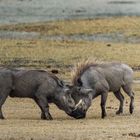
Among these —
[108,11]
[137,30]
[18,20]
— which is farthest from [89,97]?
[108,11]

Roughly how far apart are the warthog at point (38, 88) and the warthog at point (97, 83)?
0.82 ft

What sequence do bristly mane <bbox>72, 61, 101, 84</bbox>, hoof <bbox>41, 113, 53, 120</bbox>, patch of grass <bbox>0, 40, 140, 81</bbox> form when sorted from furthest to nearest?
patch of grass <bbox>0, 40, 140, 81</bbox> < bristly mane <bbox>72, 61, 101, 84</bbox> < hoof <bbox>41, 113, 53, 120</bbox>

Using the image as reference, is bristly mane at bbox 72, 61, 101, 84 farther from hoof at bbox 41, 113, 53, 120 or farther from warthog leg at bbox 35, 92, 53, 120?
hoof at bbox 41, 113, 53, 120

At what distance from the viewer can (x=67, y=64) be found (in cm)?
3142

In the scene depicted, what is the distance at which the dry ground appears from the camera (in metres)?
17.6

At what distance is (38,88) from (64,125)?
2009 mm

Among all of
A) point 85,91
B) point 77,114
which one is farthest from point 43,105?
point 85,91

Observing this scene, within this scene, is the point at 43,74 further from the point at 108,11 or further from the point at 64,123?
the point at 108,11

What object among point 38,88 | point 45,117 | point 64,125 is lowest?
point 45,117

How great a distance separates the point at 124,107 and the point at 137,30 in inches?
775

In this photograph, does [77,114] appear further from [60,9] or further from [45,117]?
[60,9]

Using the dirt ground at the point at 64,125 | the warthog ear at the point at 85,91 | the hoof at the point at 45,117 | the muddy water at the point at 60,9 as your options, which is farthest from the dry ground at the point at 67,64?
the muddy water at the point at 60,9

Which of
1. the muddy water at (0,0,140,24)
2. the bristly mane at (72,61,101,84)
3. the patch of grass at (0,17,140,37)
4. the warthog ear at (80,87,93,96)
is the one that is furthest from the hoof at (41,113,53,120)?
the muddy water at (0,0,140,24)

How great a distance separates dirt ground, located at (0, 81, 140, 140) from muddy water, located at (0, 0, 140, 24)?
2556cm
